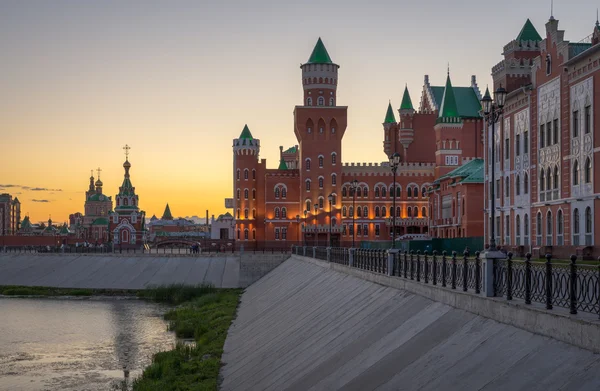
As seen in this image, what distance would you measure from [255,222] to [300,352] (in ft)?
262

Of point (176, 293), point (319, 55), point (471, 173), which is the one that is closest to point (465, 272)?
point (176, 293)

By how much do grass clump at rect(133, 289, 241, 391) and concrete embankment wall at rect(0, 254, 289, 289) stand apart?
22121 millimetres

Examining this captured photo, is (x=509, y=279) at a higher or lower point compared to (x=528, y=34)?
lower

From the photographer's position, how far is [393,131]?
113312 millimetres

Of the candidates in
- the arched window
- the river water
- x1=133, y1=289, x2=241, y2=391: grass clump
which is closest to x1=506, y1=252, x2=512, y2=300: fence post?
x1=133, y1=289, x2=241, y2=391: grass clump

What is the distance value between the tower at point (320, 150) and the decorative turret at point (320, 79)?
0.41ft

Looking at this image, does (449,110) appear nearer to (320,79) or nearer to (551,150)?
(320,79)

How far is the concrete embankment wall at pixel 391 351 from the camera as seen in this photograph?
39.0ft

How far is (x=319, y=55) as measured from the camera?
100m

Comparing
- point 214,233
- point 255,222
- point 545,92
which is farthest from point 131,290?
point 214,233

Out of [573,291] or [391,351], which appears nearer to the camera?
[573,291]

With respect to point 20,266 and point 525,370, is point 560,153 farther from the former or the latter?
point 20,266

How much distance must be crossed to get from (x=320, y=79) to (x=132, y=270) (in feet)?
116

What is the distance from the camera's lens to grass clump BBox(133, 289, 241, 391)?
80.6ft
